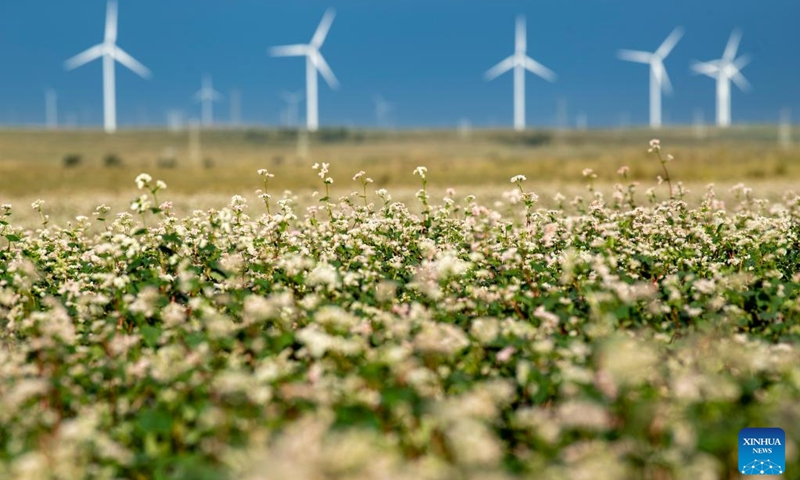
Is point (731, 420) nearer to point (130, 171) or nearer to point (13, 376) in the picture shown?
point (13, 376)

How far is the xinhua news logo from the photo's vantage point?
501cm

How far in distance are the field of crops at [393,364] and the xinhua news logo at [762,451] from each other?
9 centimetres

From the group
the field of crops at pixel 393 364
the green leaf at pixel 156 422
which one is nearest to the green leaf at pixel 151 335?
the field of crops at pixel 393 364

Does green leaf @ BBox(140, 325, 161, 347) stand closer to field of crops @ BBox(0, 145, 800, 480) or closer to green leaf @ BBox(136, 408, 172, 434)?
field of crops @ BBox(0, 145, 800, 480)

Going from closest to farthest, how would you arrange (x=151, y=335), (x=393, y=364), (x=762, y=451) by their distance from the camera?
(x=762, y=451) → (x=393, y=364) → (x=151, y=335)

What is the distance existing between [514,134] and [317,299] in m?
169

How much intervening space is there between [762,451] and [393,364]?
2175 mm

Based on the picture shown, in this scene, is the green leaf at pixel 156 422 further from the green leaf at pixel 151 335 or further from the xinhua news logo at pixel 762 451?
the xinhua news logo at pixel 762 451

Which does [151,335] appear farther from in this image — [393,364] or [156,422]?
[393,364]

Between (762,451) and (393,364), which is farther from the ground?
(393,364)

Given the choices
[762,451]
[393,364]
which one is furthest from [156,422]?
[762,451]

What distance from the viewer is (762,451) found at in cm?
512

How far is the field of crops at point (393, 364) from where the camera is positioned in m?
4.67

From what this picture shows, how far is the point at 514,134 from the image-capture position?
17362 cm
